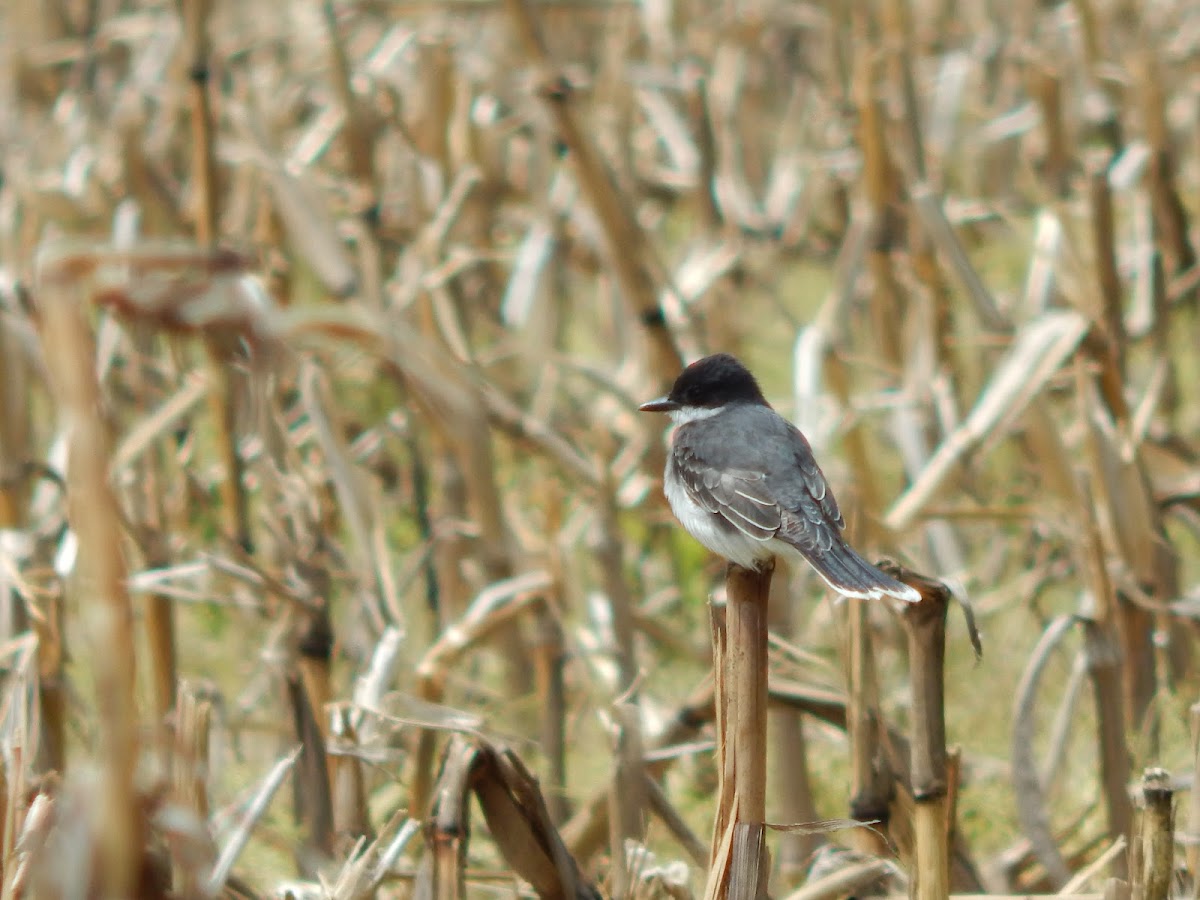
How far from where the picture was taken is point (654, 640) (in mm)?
4090

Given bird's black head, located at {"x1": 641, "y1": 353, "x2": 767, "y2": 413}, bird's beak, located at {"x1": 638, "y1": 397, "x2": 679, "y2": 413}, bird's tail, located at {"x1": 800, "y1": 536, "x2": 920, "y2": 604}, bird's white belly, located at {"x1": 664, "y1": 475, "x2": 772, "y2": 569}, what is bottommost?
bird's tail, located at {"x1": 800, "y1": 536, "x2": 920, "y2": 604}

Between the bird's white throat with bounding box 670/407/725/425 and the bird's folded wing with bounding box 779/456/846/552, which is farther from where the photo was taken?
the bird's white throat with bounding box 670/407/725/425

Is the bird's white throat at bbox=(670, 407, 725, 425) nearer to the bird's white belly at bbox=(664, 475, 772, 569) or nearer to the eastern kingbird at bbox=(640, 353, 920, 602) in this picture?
the eastern kingbird at bbox=(640, 353, 920, 602)

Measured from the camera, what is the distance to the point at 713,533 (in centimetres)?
255

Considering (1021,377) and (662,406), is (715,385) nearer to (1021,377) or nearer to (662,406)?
(662,406)

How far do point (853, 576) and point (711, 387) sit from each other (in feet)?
2.65

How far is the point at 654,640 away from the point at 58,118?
338 cm

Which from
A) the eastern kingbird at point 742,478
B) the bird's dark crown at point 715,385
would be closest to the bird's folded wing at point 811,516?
the eastern kingbird at point 742,478

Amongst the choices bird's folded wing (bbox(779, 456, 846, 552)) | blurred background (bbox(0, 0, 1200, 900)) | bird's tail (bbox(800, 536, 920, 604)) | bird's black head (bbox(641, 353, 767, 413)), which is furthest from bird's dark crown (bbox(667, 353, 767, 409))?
bird's tail (bbox(800, 536, 920, 604))

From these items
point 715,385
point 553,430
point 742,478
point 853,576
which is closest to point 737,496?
point 742,478

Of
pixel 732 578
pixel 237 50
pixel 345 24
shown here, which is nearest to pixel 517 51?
pixel 345 24

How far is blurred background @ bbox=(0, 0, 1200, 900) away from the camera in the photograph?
2.04m

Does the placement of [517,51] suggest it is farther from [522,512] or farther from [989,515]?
[989,515]

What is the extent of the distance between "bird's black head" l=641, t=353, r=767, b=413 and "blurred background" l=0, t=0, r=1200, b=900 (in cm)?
40
